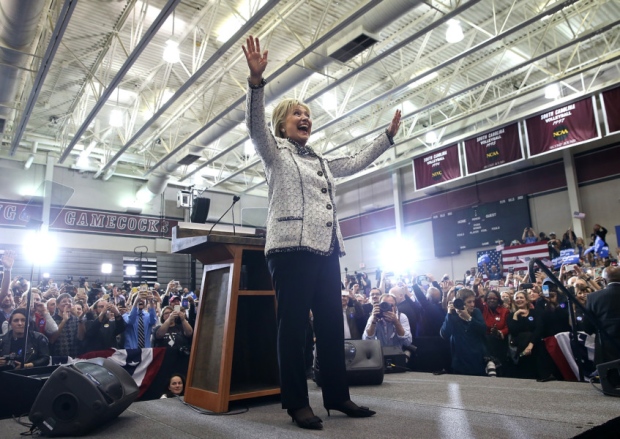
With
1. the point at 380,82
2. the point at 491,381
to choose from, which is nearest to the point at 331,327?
the point at 491,381

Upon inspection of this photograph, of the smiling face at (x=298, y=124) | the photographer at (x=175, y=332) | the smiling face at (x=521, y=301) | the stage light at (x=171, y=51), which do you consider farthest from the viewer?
the stage light at (x=171, y=51)

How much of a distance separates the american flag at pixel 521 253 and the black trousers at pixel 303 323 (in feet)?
28.5

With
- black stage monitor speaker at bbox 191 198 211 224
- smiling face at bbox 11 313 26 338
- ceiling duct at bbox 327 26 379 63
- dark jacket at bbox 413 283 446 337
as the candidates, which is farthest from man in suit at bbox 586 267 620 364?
ceiling duct at bbox 327 26 379 63

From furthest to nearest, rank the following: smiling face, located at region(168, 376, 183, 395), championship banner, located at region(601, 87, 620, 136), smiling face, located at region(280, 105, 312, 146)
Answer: championship banner, located at region(601, 87, 620, 136)
smiling face, located at region(168, 376, 183, 395)
smiling face, located at region(280, 105, 312, 146)

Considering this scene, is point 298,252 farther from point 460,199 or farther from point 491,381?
point 460,199

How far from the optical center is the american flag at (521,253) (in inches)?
377

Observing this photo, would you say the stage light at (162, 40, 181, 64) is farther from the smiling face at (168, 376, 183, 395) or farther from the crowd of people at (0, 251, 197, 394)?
the smiling face at (168, 376, 183, 395)

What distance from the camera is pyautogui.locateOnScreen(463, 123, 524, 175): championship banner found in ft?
31.7

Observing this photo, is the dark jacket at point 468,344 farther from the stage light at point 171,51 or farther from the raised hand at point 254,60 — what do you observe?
the stage light at point 171,51

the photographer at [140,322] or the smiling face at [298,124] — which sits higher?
the smiling face at [298,124]

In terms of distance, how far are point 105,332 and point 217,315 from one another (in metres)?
3.25

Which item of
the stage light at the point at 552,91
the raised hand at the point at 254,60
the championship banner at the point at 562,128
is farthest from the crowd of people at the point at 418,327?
the stage light at the point at 552,91

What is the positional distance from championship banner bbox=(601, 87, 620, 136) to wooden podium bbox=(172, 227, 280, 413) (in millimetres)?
8216

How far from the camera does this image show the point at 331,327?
177cm
